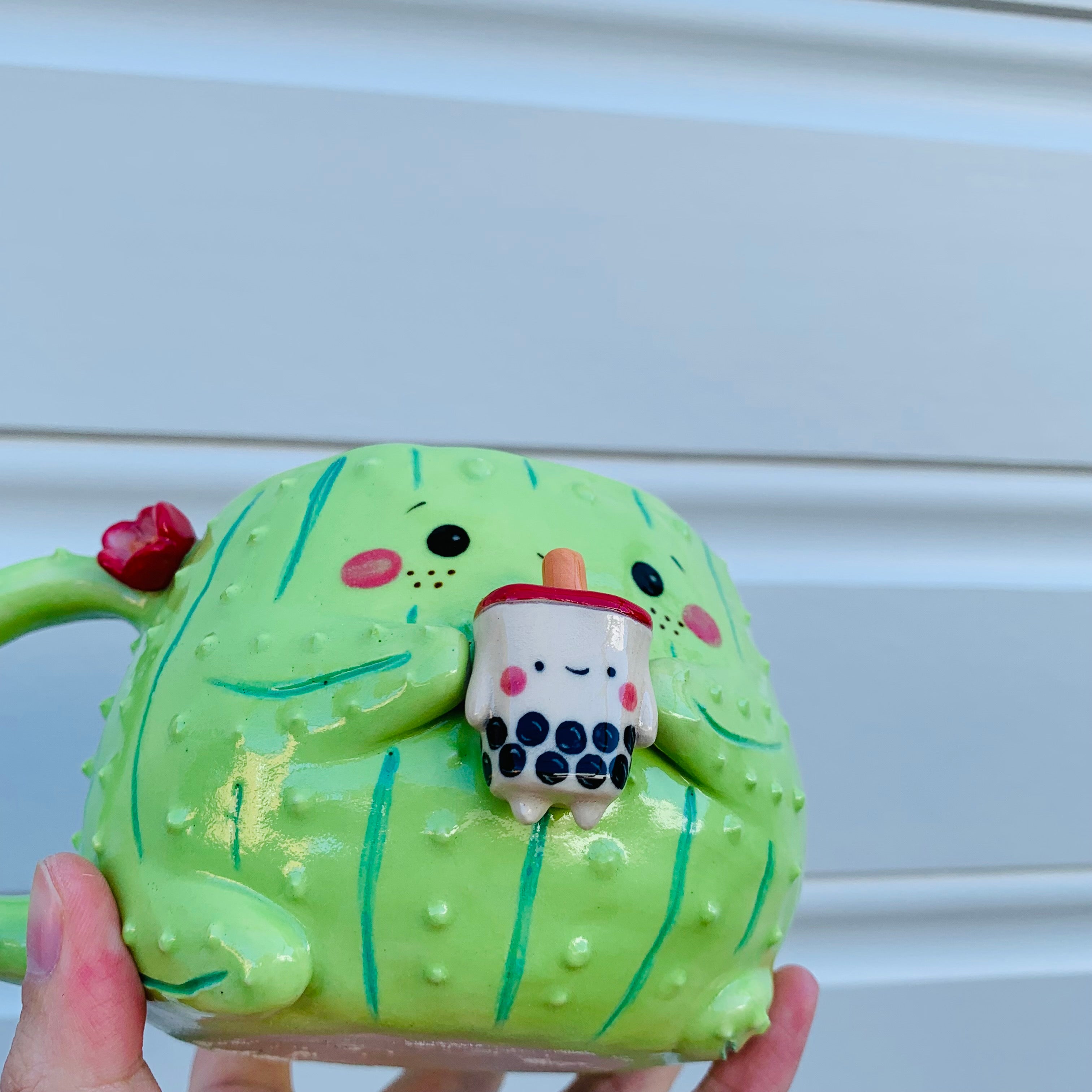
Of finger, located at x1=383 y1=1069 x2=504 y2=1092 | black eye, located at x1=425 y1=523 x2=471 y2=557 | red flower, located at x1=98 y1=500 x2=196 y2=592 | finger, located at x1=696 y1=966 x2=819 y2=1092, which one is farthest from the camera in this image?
finger, located at x1=383 y1=1069 x2=504 y2=1092

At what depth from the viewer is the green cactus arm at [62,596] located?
74 centimetres

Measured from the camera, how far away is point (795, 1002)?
0.87 metres

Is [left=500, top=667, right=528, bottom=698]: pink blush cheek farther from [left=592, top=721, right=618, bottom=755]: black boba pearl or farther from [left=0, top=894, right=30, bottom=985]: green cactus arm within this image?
[left=0, top=894, right=30, bottom=985]: green cactus arm

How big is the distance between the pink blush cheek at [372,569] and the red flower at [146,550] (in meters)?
0.17

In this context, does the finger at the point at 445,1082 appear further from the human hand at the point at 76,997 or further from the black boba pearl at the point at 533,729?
the black boba pearl at the point at 533,729

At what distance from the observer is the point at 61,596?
753mm

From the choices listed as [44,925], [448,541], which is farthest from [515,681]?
[44,925]

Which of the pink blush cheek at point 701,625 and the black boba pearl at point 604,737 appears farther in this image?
the pink blush cheek at point 701,625

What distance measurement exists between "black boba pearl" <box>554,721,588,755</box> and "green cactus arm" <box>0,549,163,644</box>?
1.10 ft

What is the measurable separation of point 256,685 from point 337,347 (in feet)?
1.75

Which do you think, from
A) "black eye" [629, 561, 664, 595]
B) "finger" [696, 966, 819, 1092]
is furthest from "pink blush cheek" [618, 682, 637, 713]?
"finger" [696, 966, 819, 1092]

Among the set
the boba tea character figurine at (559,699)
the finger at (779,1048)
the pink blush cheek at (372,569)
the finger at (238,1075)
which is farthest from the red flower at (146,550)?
the finger at (779,1048)

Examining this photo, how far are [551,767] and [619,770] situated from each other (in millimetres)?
33

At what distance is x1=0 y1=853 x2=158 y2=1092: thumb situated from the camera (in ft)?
2.00
